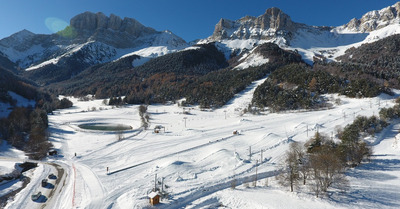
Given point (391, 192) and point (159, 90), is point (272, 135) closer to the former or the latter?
point (391, 192)

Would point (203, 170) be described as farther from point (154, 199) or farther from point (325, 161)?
point (325, 161)

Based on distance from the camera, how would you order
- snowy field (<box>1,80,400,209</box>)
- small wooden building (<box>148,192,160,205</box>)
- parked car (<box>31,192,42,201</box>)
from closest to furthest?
small wooden building (<box>148,192,160,205</box>) < snowy field (<box>1,80,400,209</box>) < parked car (<box>31,192,42,201</box>)

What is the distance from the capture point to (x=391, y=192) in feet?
78.7

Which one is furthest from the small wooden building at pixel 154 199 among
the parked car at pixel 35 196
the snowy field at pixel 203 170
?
the parked car at pixel 35 196

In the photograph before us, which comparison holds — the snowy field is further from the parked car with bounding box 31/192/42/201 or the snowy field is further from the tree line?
the tree line

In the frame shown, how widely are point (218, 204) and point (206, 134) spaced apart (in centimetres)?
3145

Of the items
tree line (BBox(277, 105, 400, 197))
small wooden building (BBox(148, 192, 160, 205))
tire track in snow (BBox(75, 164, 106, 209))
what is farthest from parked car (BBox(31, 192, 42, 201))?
tree line (BBox(277, 105, 400, 197))

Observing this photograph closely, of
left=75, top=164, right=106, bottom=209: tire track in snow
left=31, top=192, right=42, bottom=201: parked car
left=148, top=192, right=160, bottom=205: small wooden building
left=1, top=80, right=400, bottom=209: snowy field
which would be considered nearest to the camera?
left=148, top=192, right=160, bottom=205: small wooden building

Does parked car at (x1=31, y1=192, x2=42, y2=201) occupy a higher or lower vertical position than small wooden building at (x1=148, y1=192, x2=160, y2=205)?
lower

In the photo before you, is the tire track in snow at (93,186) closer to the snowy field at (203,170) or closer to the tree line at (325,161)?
the snowy field at (203,170)

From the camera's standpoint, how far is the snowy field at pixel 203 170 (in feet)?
72.6

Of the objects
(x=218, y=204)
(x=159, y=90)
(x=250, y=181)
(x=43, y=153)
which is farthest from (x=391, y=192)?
(x=159, y=90)

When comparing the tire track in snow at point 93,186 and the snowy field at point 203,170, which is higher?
the snowy field at point 203,170

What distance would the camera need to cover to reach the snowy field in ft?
72.6
